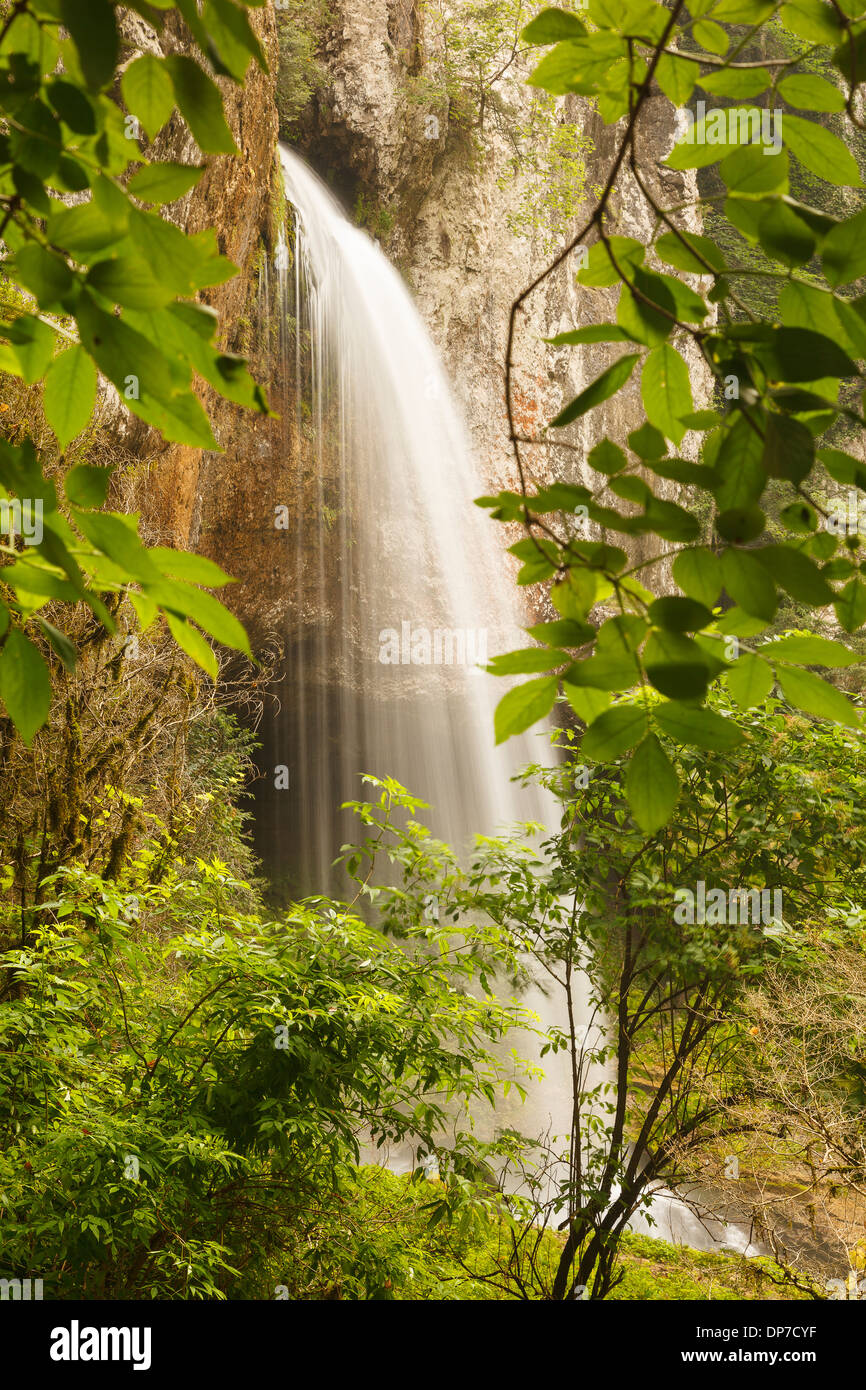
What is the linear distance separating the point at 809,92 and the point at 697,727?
1.48 ft

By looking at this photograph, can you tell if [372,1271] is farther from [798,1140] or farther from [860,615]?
[860,615]

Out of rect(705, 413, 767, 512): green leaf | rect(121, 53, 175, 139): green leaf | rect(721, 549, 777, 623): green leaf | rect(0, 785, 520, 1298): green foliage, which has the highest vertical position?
rect(121, 53, 175, 139): green leaf

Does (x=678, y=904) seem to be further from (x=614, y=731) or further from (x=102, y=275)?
(x=102, y=275)

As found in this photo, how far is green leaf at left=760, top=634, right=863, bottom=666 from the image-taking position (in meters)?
0.48

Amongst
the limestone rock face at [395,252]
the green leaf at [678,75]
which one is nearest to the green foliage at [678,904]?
the green leaf at [678,75]

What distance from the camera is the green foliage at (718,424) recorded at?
17.4 inches

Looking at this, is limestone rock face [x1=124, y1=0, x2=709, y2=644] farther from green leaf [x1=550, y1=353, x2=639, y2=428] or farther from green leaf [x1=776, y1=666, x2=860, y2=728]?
green leaf [x1=776, y1=666, x2=860, y2=728]

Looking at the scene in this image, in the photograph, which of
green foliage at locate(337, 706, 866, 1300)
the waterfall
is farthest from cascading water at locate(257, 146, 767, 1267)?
green foliage at locate(337, 706, 866, 1300)

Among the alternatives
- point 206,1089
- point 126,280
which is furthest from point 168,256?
point 206,1089

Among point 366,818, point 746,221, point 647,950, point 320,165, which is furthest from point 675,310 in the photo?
point 320,165

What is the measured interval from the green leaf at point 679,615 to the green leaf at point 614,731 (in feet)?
0.19

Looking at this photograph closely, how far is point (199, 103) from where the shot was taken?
44cm

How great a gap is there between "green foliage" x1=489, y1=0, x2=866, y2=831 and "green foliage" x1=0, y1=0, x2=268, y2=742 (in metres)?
0.16

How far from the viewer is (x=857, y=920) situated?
258cm
